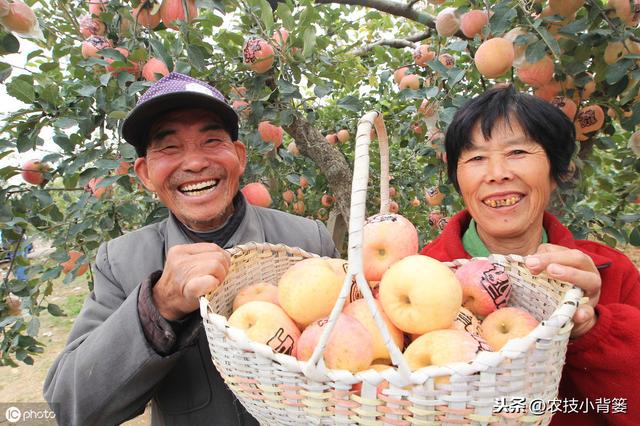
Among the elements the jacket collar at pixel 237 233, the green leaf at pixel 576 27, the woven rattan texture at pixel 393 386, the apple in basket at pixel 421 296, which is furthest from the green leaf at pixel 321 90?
the woven rattan texture at pixel 393 386

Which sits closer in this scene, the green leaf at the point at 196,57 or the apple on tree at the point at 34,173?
the green leaf at the point at 196,57

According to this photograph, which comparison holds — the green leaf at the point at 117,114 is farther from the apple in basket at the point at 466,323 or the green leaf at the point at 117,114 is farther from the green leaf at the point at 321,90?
the apple in basket at the point at 466,323

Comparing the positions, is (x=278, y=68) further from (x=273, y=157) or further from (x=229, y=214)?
(x=229, y=214)

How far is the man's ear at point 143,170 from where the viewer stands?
1148 mm

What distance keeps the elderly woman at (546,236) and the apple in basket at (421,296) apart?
0.17 meters

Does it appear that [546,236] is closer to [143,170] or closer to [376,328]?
[376,328]

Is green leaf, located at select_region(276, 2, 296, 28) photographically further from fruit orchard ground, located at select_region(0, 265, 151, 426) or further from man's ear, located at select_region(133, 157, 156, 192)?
fruit orchard ground, located at select_region(0, 265, 151, 426)

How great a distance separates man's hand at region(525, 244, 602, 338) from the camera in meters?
0.74

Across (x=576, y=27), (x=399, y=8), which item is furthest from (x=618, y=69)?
(x=399, y=8)

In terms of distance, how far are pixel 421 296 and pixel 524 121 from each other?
21.8 inches

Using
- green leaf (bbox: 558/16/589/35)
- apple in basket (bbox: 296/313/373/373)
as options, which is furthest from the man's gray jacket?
green leaf (bbox: 558/16/589/35)

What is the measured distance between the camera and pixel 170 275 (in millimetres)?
824

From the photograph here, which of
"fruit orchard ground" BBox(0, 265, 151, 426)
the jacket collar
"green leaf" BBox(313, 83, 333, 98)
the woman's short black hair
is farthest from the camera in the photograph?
"fruit orchard ground" BBox(0, 265, 151, 426)

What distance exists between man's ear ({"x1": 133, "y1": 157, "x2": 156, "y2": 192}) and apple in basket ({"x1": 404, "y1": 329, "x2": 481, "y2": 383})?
32.4 inches
